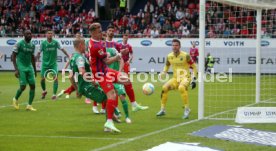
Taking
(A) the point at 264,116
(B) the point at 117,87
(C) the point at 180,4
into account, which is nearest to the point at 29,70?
(B) the point at 117,87

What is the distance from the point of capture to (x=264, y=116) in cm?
1445

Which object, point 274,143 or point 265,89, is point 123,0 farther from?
point 274,143

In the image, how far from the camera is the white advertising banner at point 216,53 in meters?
32.9

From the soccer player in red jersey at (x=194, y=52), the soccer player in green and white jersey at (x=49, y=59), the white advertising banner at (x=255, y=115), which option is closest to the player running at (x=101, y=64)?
the white advertising banner at (x=255, y=115)

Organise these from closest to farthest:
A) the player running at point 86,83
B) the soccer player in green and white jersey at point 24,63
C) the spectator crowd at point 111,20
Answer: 1. the player running at point 86,83
2. the soccer player in green and white jersey at point 24,63
3. the spectator crowd at point 111,20

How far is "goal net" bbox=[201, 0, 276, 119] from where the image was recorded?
1844cm

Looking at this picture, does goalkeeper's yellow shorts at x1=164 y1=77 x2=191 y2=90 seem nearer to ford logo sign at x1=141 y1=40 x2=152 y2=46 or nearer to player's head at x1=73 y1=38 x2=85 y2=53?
player's head at x1=73 y1=38 x2=85 y2=53

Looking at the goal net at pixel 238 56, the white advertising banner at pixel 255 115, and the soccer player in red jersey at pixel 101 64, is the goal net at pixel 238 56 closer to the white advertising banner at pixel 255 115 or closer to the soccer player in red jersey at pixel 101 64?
the white advertising banner at pixel 255 115

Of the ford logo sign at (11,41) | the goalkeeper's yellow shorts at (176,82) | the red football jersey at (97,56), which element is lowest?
the goalkeeper's yellow shorts at (176,82)

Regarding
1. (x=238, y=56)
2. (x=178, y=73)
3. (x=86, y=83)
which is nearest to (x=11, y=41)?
(x=238, y=56)

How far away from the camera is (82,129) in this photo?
1359 centimetres

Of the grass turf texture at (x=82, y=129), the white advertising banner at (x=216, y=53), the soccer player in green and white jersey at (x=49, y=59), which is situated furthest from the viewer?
the white advertising banner at (x=216, y=53)

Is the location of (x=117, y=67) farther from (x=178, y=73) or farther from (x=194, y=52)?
(x=194, y=52)

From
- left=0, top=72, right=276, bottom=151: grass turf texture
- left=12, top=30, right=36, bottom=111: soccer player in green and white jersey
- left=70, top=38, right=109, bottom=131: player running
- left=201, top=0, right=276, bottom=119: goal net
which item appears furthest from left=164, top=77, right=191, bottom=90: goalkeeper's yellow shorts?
left=12, top=30, right=36, bottom=111: soccer player in green and white jersey
